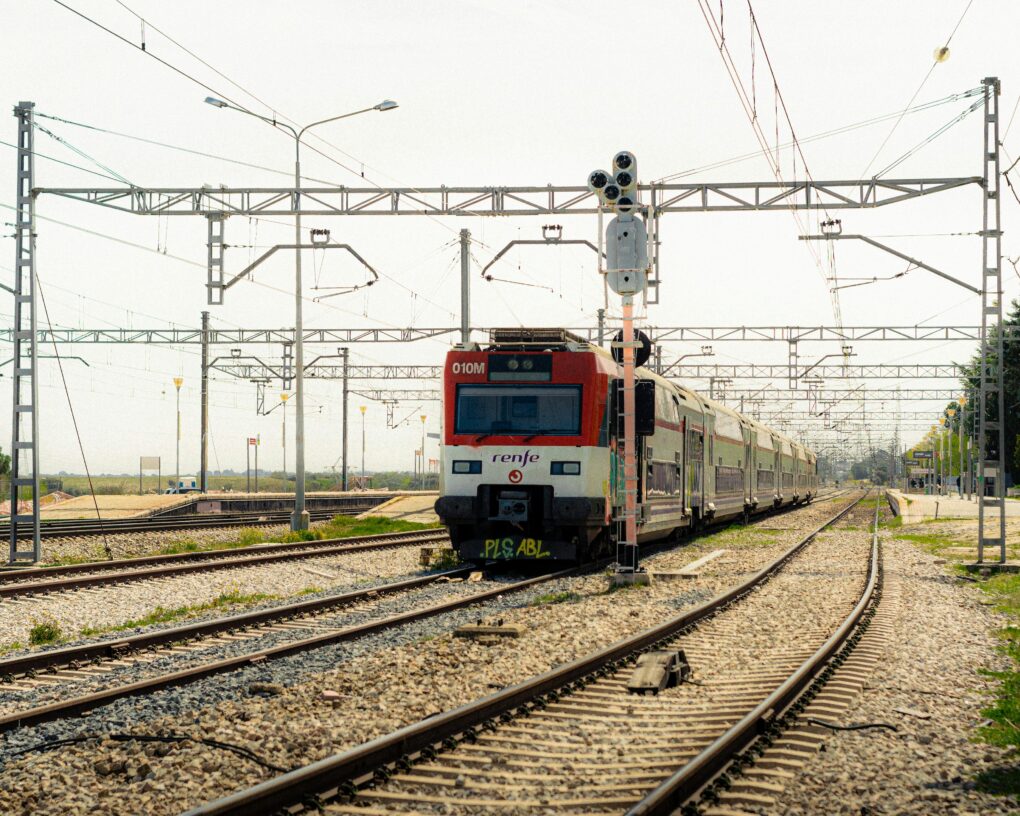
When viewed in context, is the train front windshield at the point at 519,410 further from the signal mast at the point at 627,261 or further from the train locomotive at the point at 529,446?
the signal mast at the point at 627,261

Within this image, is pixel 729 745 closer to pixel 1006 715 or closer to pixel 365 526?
pixel 1006 715

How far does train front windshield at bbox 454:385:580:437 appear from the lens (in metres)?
17.6

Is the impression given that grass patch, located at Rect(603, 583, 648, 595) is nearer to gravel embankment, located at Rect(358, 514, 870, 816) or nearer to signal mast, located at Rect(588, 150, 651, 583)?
signal mast, located at Rect(588, 150, 651, 583)

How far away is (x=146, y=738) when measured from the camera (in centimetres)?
688

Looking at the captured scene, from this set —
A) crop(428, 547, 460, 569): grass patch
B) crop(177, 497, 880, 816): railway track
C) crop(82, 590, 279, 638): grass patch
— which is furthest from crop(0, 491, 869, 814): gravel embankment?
crop(428, 547, 460, 569): grass patch

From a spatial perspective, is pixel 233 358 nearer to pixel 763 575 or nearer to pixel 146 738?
pixel 763 575

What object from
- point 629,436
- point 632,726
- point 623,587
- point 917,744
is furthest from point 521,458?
point 917,744

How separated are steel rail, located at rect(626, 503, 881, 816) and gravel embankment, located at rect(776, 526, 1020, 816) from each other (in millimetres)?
416

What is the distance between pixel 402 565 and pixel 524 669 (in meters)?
10.9

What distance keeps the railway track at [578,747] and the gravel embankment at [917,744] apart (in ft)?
1.41

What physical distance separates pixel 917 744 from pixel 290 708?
4.08 metres

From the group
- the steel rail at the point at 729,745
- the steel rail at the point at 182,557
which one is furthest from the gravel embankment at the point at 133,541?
the steel rail at the point at 729,745

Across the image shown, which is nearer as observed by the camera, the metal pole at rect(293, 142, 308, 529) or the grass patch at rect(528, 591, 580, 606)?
the grass patch at rect(528, 591, 580, 606)

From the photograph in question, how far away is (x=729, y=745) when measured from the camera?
663 centimetres
